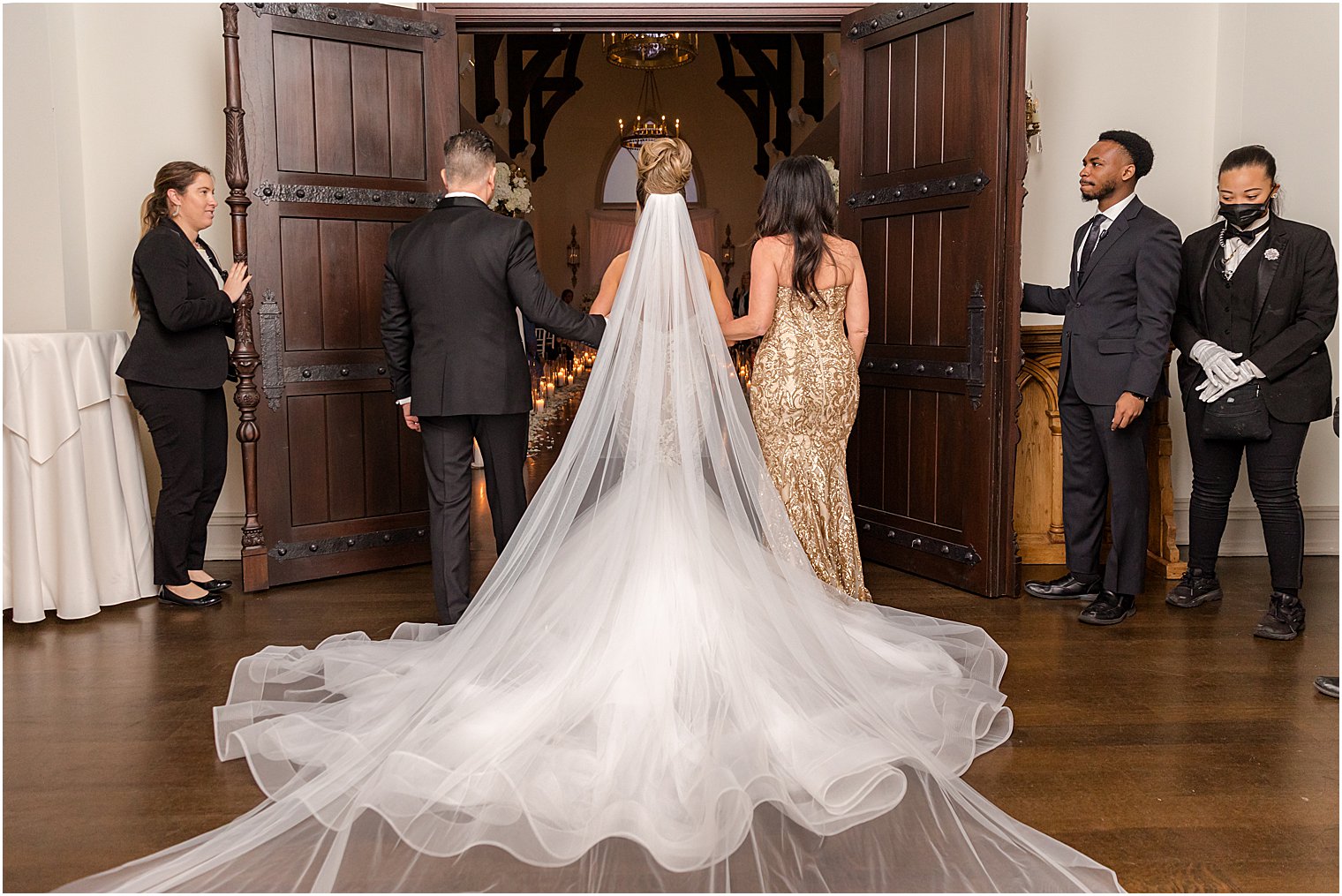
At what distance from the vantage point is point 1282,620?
389 cm

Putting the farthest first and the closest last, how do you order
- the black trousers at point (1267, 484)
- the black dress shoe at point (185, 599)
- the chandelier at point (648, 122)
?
the chandelier at point (648, 122)
the black dress shoe at point (185, 599)
the black trousers at point (1267, 484)

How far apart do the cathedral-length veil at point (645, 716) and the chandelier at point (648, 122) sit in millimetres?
9774

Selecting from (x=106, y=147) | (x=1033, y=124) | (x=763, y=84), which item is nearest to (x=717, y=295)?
(x=1033, y=124)

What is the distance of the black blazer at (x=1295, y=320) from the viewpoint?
380 centimetres

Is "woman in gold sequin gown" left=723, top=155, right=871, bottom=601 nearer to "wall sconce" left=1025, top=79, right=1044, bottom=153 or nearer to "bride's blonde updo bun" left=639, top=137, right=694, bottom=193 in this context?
"bride's blonde updo bun" left=639, top=137, right=694, bottom=193

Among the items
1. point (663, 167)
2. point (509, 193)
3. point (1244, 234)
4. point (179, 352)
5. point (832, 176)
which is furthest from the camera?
point (509, 193)

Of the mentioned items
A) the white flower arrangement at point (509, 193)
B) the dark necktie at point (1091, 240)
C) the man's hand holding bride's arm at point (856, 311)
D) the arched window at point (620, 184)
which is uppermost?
the arched window at point (620, 184)

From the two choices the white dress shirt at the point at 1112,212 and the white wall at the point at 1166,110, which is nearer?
the white dress shirt at the point at 1112,212

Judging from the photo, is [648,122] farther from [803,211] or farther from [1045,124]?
[803,211]

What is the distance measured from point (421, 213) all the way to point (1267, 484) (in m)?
3.67

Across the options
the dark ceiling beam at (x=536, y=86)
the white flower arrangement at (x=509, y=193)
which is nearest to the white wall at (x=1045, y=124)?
the white flower arrangement at (x=509, y=193)

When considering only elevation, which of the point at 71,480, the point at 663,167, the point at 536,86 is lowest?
the point at 71,480

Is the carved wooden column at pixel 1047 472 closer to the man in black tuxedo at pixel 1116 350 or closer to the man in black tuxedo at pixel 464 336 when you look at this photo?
the man in black tuxedo at pixel 1116 350

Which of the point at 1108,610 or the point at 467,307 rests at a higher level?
the point at 467,307
